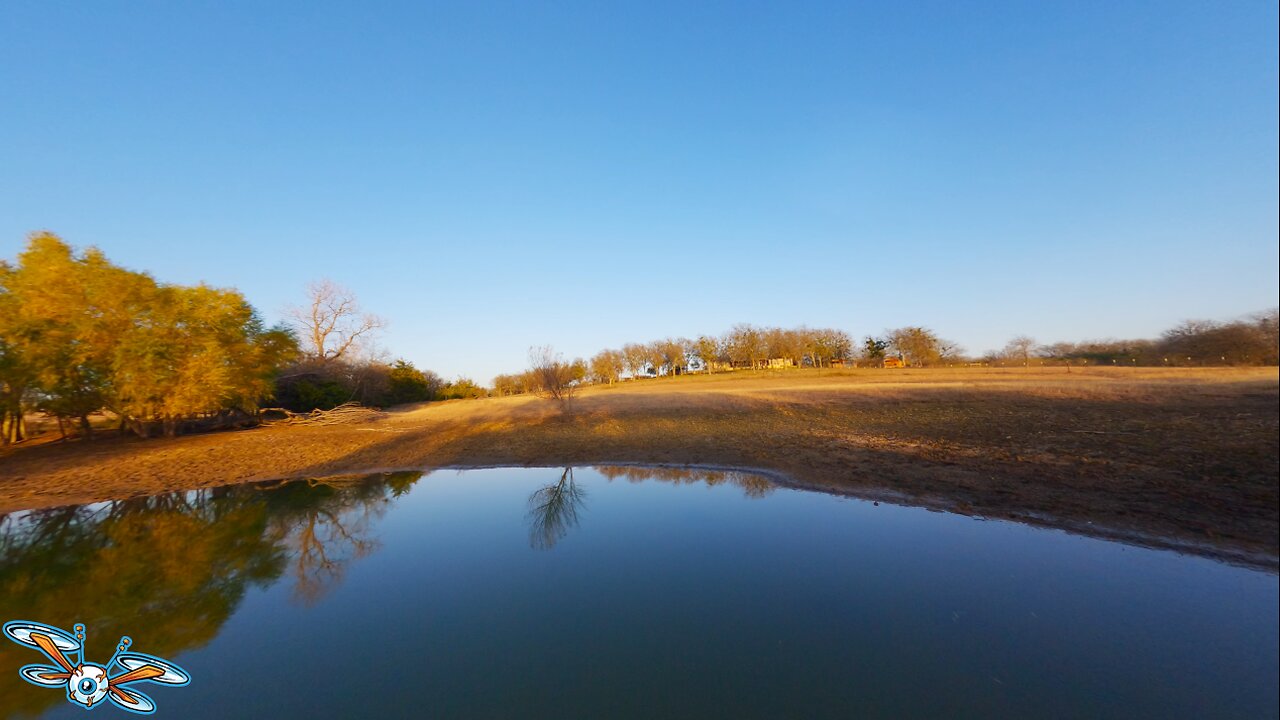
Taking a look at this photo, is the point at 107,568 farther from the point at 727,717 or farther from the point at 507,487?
the point at 727,717

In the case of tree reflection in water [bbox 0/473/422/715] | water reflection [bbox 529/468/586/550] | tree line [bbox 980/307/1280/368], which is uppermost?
tree line [bbox 980/307/1280/368]

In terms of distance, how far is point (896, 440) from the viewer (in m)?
14.4

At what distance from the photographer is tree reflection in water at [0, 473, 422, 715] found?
223 inches

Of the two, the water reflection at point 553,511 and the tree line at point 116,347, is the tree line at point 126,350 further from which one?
the water reflection at point 553,511

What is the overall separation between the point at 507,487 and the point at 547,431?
8.38 metres

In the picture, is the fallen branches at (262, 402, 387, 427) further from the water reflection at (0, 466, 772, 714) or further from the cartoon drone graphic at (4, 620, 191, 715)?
the cartoon drone graphic at (4, 620, 191, 715)

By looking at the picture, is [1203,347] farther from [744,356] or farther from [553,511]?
[744,356]

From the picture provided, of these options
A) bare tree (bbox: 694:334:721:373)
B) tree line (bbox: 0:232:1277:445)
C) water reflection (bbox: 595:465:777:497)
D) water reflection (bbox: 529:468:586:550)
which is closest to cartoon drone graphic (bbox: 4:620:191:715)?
water reflection (bbox: 529:468:586:550)

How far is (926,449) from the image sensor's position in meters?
12.7

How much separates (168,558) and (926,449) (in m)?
18.5

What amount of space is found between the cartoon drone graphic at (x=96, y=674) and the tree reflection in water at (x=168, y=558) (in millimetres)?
164

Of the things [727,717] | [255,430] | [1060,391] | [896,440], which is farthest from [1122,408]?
[255,430]

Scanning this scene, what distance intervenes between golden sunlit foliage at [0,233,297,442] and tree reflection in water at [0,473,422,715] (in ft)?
27.5

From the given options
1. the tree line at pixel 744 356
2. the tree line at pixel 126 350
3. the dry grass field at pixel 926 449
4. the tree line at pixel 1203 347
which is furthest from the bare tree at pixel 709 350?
the tree line at pixel 1203 347
